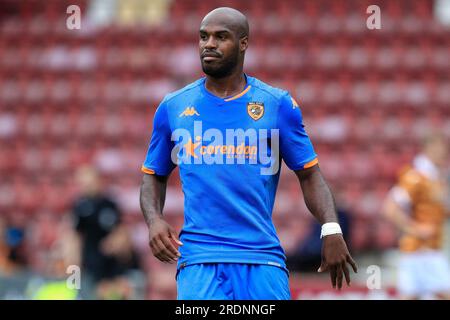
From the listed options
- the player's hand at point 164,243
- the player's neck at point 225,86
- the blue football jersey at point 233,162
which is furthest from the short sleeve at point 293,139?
the player's hand at point 164,243

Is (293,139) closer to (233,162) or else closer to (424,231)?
(233,162)

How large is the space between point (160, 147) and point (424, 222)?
17.0 ft

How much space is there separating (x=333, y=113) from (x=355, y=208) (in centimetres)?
199

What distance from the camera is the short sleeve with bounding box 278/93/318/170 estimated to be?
179 inches

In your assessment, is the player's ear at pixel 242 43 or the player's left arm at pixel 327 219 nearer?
the player's left arm at pixel 327 219

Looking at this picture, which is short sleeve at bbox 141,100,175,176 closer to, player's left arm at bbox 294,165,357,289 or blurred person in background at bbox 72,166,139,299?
player's left arm at bbox 294,165,357,289

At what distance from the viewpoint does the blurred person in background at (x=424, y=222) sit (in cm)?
918

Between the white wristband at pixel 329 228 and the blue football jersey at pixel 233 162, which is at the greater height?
the blue football jersey at pixel 233 162

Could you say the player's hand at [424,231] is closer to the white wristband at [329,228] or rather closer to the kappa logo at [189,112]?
the white wristband at [329,228]

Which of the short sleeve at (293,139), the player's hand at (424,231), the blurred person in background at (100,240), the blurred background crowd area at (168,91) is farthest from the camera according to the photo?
the blurred background crowd area at (168,91)

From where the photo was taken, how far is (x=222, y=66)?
4.53m

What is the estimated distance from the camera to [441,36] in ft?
47.8

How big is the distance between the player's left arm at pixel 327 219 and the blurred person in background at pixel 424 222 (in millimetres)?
4743
